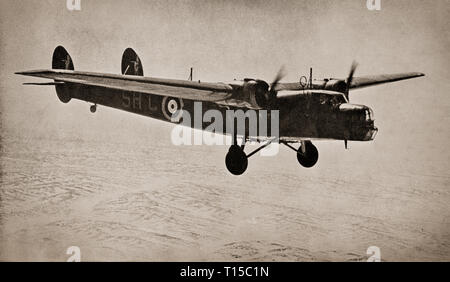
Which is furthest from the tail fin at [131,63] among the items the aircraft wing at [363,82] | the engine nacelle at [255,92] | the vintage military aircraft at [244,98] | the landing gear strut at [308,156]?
the landing gear strut at [308,156]

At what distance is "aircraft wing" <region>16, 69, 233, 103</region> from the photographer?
4.97 m

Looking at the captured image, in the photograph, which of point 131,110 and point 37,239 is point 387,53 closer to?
point 131,110

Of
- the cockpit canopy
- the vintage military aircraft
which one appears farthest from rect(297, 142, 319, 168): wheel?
the cockpit canopy

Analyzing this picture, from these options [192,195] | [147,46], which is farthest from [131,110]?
[192,195]

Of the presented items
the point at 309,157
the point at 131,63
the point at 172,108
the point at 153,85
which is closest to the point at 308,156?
the point at 309,157

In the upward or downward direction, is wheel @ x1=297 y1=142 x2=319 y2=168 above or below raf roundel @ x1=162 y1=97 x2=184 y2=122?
below

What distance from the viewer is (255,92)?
16.7 ft

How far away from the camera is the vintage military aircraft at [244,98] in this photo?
5062mm

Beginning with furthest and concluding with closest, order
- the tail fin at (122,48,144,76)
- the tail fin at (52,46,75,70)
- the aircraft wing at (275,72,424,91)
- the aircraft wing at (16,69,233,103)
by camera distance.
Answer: the tail fin at (122,48,144,76) < the tail fin at (52,46,75,70) < the aircraft wing at (275,72,424,91) < the aircraft wing at (16,69,233,103)

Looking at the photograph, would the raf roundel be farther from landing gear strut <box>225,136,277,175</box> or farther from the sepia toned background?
landing gear strut <box>225,136,277,175</box>

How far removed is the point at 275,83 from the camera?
17.5 ft

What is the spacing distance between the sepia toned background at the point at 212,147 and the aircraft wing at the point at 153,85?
665 millimetres

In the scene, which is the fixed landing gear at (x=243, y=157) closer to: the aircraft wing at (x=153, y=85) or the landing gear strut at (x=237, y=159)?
the landing gear strut at (x=237, y=159)

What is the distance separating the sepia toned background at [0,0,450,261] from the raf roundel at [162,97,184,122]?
0.19 meters
